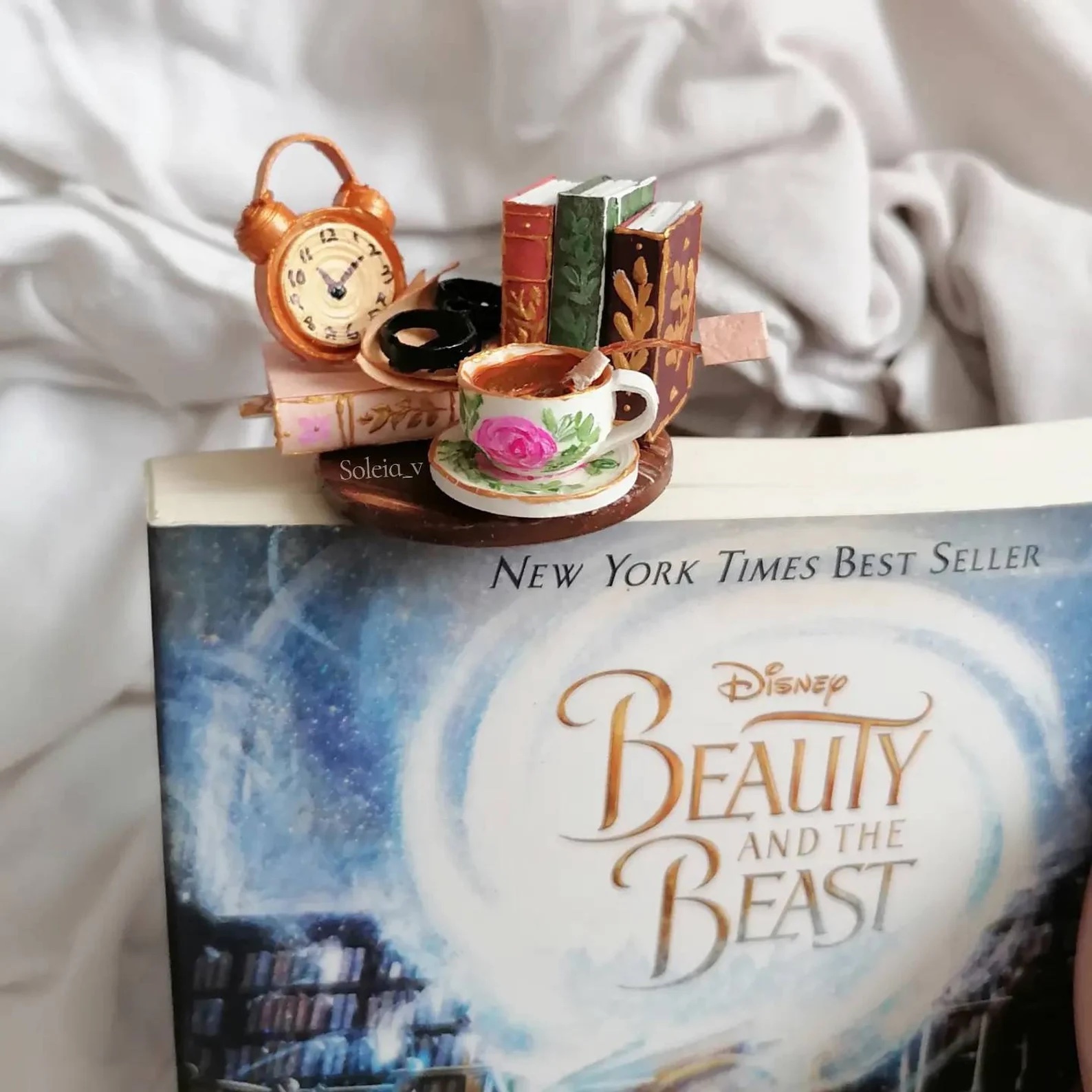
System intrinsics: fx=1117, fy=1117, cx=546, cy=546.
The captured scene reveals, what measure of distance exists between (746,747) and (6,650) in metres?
0.36

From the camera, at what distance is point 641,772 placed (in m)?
0.48

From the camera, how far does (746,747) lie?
488 mm

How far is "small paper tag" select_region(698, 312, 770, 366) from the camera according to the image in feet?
1.49

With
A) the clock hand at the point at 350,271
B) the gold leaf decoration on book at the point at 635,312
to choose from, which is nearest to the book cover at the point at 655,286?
the gold leaf decoration on book at the point at 635,312

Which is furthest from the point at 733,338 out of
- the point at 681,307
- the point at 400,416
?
the point at 400,416

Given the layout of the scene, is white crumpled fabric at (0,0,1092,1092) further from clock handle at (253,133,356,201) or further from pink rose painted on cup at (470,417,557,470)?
pink rose painted on cup at (470,417,557,470)

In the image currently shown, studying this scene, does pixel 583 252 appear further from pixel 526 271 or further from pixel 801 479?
pixel 801 479

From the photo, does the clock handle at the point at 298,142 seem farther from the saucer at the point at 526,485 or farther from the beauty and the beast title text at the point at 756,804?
the beauty and the beast title text at the point at 756,804

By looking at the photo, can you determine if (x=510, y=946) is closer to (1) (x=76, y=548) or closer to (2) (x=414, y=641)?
(2) (x=414, y=641)

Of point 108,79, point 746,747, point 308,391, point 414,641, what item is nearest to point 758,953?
point 746,747

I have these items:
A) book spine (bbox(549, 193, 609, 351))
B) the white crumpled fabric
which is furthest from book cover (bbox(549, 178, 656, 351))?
the white crumpled fabric

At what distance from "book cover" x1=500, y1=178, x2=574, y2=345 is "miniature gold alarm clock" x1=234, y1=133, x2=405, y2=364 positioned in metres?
0.05

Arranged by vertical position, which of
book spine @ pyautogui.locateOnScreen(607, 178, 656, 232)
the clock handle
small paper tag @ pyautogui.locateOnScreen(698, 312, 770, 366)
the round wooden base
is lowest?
the round wooden base

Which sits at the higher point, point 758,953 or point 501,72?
point 501,72
